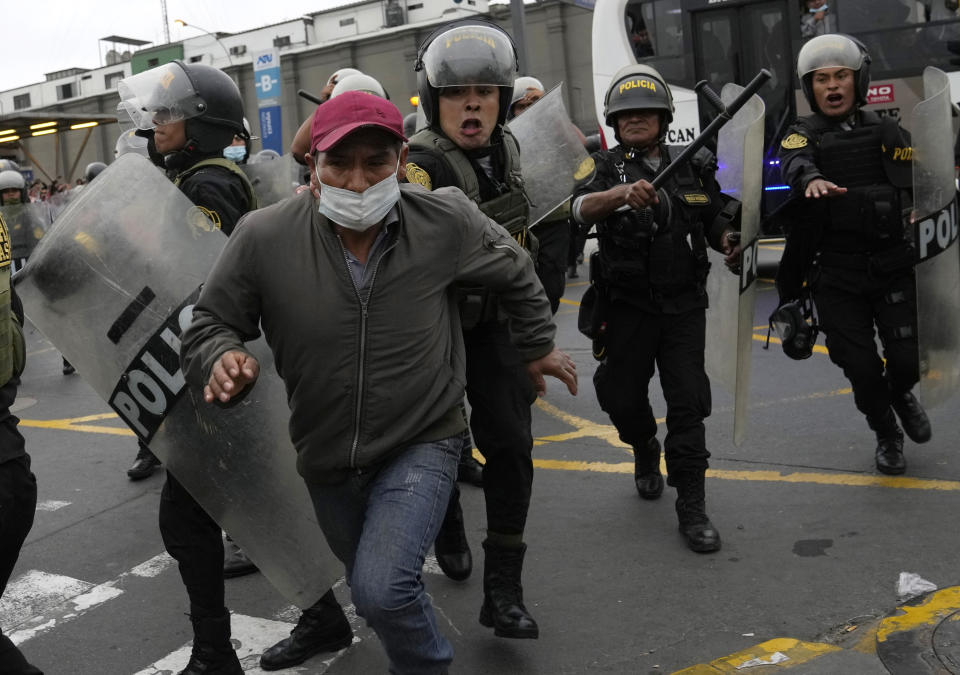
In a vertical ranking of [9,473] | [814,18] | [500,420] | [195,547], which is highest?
[814,18]

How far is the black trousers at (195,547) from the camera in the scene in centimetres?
335

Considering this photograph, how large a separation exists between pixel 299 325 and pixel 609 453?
3.38 meters

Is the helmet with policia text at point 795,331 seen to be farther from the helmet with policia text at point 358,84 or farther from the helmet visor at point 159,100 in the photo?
the helmet visor at point 159,100

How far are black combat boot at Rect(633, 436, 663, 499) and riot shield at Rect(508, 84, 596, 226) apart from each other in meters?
1.10

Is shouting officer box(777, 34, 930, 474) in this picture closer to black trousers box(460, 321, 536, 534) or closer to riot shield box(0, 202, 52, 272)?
black trousers box(460, 321, 536, 534)

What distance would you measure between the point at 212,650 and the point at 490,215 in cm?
160

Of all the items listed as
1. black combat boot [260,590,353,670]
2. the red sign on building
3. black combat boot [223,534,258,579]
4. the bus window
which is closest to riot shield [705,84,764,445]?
black combat boot [260,590,353,670]

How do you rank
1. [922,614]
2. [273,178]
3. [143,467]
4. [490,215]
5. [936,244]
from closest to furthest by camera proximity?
[922,614] → [490,215] → [936,244] → [143,467] → [273,178]

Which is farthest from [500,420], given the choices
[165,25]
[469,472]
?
[165,25]

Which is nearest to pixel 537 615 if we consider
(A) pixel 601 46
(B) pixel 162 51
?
(A) pixel 601 46

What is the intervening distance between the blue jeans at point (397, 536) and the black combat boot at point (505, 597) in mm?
771

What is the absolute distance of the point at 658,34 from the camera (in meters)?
13.1

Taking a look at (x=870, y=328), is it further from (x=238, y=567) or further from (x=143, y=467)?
(x=143, y=467)

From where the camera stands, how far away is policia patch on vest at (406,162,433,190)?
357cm
